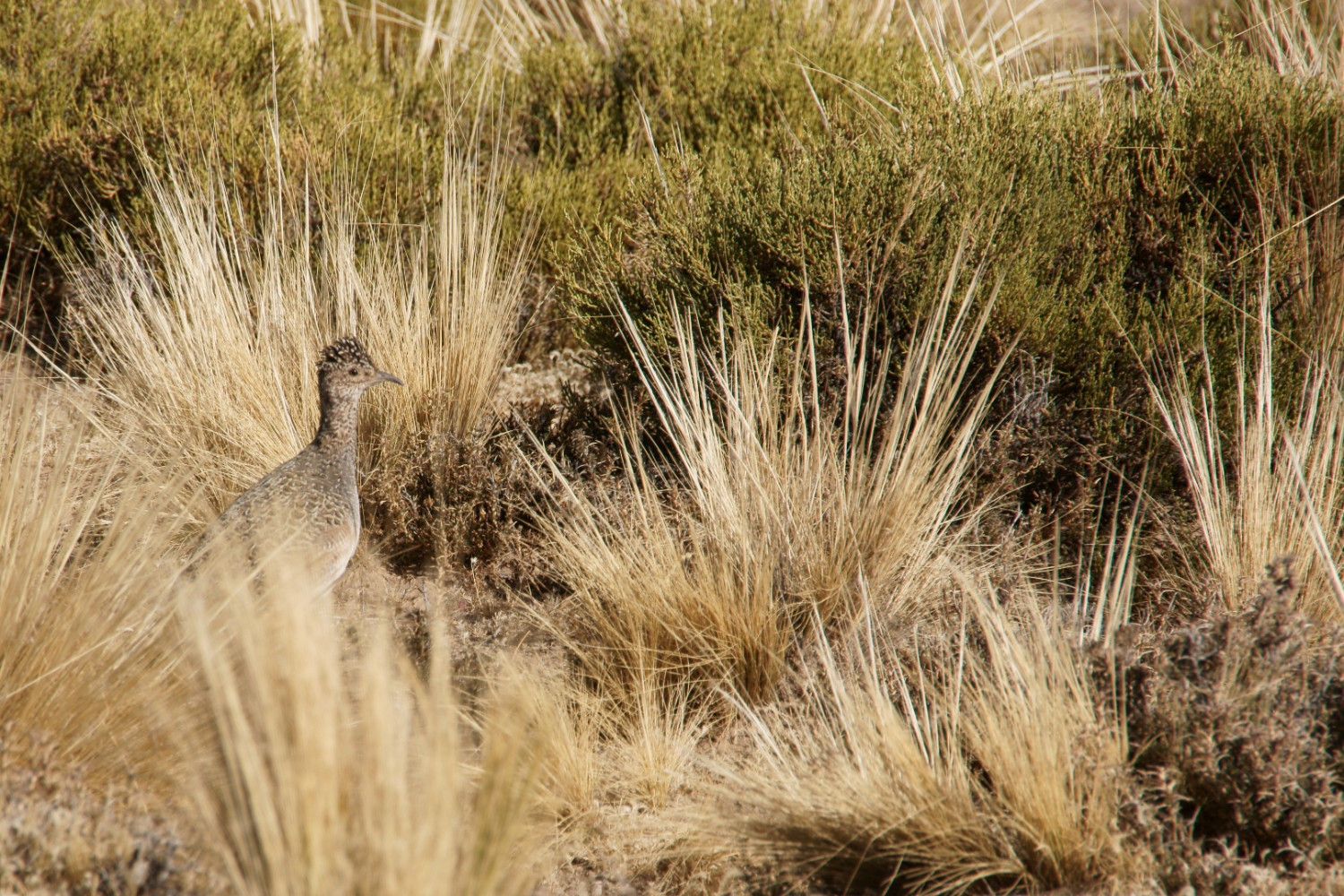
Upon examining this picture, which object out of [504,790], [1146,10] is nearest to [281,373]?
[504,790]

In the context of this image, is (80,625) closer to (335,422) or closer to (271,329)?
(335,422)

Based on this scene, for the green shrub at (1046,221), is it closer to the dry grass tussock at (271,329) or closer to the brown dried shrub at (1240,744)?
the dry grass tussock at (271,329)

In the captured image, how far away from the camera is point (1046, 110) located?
450cm

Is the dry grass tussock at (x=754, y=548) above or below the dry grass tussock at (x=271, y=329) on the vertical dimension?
below

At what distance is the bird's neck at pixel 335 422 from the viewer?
381 cm

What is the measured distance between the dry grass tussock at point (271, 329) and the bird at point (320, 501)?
2.27 ft

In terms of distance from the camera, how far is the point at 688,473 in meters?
3.83

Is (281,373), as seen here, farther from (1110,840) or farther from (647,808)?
(1110,840)

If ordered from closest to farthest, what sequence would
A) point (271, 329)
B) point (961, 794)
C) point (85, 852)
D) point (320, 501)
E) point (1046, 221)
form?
point (85, 852) < point (961, 794) < point (320, 501) < point (1046, 221) < point (271, 329)

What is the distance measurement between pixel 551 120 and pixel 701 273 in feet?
9.15

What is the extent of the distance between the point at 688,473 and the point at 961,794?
5.33ft

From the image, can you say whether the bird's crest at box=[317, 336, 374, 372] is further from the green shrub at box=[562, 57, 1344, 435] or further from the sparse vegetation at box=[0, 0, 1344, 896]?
the green shrub at box=[562, 57, 1344, 435]

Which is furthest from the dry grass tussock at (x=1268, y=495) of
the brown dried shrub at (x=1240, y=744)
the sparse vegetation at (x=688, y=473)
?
the brown dried shrub at (x=1240, y=744)

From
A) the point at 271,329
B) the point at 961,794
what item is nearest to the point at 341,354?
the point at 271,329
